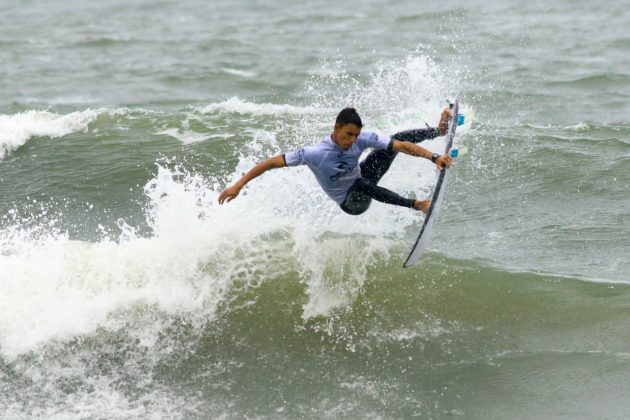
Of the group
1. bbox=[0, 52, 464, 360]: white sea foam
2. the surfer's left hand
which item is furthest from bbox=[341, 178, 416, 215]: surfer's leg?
bbox=[0, 52, 464, 360]: white sea foam

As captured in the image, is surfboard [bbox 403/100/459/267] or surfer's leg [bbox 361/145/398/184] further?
surfer's leg [bbox 361/145/398/184]

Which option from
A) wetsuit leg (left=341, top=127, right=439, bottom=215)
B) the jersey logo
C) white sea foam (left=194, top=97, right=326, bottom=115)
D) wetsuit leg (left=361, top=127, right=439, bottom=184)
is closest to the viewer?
the jersey logo

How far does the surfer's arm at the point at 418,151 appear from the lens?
7.74 meters

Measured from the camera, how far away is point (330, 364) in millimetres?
8242

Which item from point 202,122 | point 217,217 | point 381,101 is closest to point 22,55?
point 202,122

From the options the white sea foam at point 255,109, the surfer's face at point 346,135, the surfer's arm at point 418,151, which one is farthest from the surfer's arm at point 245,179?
the white sea foam at point 255,109

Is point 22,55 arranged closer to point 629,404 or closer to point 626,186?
point 626,186

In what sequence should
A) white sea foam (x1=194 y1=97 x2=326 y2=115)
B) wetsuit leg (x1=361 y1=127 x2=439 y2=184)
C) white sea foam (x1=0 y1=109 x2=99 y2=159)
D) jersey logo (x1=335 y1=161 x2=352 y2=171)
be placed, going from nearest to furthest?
jersey logo (x1=335 y1=161 x2=352 y2=171)
wetsuit leg (x1=361 y1=127 x2=439 y2=184)
white sea foam (x1=0 y1=109 x2=99 y2=159)
white sea foam (x1=194 y1=97 x2=326 y2=115)

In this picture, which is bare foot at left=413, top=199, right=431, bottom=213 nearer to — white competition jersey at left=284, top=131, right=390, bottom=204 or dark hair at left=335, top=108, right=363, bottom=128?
Answer: white competition jersey at left=284, top=131, right=390, bottom=204

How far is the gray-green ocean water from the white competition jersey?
1406 mm

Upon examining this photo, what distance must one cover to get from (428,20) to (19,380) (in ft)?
72.0

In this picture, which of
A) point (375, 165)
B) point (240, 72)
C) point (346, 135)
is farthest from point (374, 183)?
point (240, 72)

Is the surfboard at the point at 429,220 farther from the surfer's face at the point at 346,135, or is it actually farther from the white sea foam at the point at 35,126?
the white sea foam at the point at 35,126

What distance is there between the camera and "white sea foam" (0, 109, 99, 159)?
1558cm
